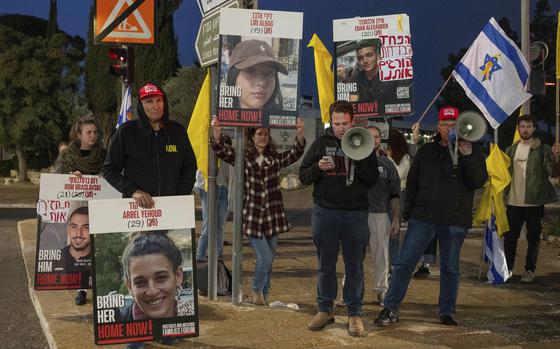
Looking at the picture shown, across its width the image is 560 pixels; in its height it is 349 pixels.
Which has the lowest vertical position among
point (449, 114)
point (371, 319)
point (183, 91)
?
point (371, 319)

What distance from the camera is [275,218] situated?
262 inches

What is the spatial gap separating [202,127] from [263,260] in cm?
152

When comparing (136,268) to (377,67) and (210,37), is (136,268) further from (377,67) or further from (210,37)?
(377,67)

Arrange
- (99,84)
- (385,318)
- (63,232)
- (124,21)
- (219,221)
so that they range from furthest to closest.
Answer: (99,84) < (124,21) < (219,221) < (63,232) < (385,318)

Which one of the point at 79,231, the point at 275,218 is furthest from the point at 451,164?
the point at 79,231

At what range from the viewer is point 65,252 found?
6691mm

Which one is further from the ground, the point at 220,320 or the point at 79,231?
the point at 79,231

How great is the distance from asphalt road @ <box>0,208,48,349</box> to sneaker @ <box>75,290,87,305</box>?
0.43 m

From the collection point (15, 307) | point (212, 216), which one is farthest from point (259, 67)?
point (15, 307)

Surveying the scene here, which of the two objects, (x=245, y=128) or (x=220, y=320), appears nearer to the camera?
(x=220, y=320)

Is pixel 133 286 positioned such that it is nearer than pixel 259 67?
Yes

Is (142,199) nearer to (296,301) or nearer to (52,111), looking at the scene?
(296,301)

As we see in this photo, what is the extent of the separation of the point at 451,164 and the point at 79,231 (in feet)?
11.5

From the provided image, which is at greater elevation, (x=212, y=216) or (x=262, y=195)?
(x=262, y=195)
